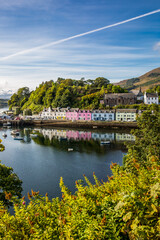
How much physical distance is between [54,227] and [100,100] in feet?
224

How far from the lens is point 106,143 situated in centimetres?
3378

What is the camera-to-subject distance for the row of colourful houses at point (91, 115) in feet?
188

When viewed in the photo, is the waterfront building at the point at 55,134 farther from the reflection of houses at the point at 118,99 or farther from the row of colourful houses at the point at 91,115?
the reflection of houses at the point at 118,99

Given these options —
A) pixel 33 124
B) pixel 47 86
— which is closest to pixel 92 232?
pixel 33 124

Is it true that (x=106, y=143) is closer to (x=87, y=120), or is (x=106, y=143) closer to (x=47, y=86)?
(x=87, y=120)

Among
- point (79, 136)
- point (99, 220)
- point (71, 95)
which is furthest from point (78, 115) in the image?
point (99, 220)

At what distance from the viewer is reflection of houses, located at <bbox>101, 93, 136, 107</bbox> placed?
6856 centimetres

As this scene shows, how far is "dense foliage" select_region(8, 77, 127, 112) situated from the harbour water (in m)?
37.0

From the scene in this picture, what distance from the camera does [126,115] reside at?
2266 inches

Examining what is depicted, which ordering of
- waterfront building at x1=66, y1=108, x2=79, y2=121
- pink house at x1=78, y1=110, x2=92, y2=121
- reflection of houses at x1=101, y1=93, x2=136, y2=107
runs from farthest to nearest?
reflection of houses at x1=101, y1=93, x2=136, y2=107 → waterfront building at x1=66, y1=108, x2=79, y2=121 → pink house at x1=78, y1=110, x2=92, y2=121

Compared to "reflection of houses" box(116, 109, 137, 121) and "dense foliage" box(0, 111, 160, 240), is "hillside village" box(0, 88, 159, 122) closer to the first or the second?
"reflection of houses" box(116, 109, 137, 121)

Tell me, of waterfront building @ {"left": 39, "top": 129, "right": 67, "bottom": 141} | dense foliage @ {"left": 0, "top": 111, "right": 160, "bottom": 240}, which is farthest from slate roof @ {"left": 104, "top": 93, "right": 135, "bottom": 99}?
dense foliage @ {"left": 0, "top": 111, "right": 160, "bottom": 240}

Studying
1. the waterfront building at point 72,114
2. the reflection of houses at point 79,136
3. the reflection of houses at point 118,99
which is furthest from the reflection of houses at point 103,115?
the reflection of houses at point 79,136

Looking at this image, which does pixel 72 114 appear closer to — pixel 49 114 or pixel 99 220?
pixel 49 114
